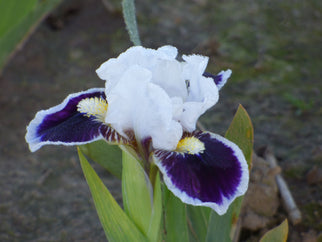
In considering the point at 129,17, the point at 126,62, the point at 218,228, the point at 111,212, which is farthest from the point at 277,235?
the point at 129,17

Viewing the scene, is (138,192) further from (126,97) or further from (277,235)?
(277,235)

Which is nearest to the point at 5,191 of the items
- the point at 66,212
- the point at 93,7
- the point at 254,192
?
the point at 66,212

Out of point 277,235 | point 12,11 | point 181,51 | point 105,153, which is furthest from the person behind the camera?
point 181,51

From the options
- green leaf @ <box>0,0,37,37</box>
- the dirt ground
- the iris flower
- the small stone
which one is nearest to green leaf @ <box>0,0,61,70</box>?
green leaf @ <box>0,0,37,37</box>

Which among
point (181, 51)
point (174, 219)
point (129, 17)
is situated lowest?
point (181, 51)

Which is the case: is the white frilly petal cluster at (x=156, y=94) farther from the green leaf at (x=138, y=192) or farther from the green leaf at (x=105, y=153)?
the green leaf at (x=105, y=153)

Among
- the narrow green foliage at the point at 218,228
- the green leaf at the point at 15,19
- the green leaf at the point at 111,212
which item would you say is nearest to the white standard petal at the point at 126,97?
the green leaf at the point at 111,212
